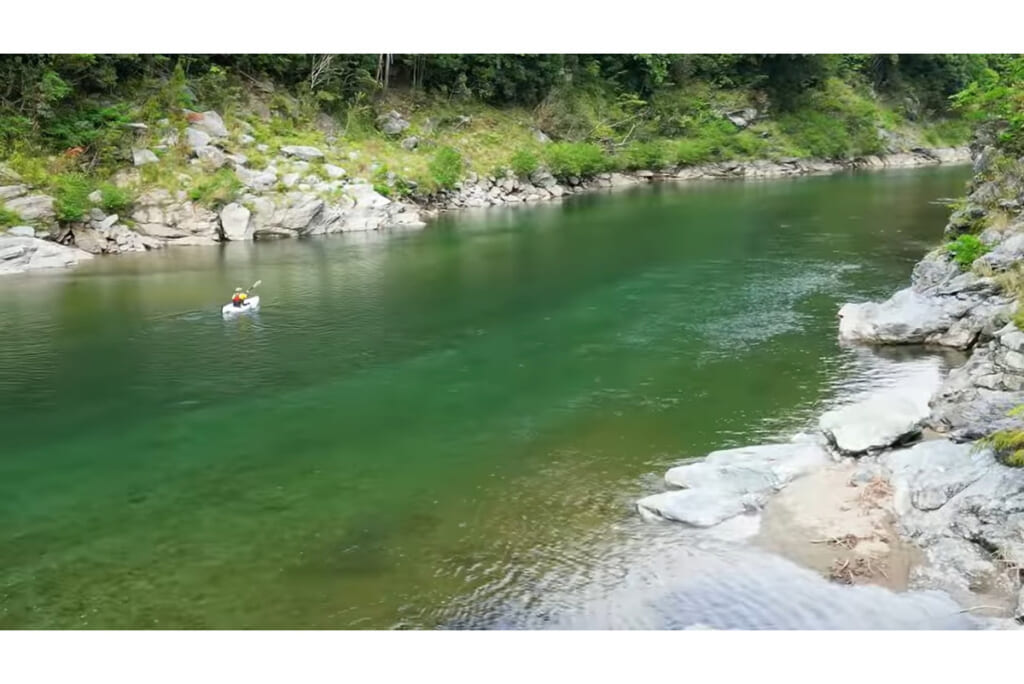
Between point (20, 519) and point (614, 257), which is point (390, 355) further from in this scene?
point (614, 257)

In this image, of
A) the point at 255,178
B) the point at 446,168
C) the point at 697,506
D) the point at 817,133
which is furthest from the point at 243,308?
the point at 817,133

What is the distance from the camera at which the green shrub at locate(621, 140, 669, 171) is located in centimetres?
6588

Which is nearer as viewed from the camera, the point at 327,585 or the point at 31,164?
the point at 327,585

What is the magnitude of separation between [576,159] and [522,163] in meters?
5.32

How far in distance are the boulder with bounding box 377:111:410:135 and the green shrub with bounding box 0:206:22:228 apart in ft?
75.2

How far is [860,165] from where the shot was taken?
247 ft

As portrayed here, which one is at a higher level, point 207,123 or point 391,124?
point 391,124

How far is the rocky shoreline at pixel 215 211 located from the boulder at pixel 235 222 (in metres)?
0.05

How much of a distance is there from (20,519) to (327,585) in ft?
19.2

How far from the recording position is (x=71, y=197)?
124ft

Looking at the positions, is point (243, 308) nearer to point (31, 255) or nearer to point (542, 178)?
point (31, 255)

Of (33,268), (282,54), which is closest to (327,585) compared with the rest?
(33,268)

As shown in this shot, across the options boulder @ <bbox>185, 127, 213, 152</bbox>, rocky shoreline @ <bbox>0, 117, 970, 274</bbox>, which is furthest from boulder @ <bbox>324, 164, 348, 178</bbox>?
boulder @ <bbox>185, 127, 213, 152</bbox>

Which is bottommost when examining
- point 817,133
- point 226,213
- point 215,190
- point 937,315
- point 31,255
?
point 31,255
